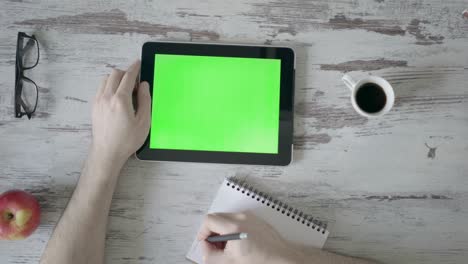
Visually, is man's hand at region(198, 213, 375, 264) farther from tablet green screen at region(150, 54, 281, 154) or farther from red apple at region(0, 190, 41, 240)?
red apple at region(0, 190, 41, 240)

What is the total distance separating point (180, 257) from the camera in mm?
907

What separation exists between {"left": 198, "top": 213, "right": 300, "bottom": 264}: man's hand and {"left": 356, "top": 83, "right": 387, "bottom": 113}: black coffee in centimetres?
31

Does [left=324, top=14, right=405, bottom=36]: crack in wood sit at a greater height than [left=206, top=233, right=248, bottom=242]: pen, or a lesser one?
greater

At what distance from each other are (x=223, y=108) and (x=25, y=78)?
44 centimetres

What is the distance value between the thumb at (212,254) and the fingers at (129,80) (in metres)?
0.35

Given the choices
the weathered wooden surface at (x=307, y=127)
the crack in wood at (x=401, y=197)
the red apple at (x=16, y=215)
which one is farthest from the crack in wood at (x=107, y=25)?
the crack in wood at (x=401, y=197)

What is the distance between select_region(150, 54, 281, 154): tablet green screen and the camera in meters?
0.92

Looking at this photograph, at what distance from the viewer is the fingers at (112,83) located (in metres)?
0.89

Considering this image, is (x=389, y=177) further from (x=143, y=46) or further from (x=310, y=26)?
(x=143, y=46)

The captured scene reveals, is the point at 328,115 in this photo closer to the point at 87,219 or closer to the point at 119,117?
the point at 119,117

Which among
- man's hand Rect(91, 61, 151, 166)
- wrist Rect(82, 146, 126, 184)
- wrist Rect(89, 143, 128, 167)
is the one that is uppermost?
man's hand Rect(91, 61, 151, 166)

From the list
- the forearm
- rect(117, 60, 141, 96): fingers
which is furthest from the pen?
rect(117, 60, 141, 96): fingers

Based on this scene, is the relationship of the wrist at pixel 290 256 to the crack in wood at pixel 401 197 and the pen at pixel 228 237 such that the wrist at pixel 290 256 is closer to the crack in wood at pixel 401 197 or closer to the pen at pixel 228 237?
the pen at pixel 228 237

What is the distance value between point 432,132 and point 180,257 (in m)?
0.61
